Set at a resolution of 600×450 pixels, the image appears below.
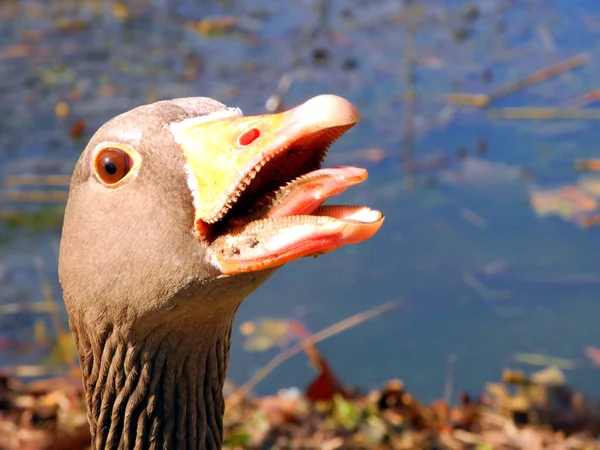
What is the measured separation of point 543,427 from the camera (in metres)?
4.59

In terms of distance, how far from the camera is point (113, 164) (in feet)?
8.16

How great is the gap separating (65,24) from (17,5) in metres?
1.01

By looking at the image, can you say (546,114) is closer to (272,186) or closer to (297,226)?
(272,186)

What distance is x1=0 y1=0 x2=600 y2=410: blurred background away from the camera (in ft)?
17.6

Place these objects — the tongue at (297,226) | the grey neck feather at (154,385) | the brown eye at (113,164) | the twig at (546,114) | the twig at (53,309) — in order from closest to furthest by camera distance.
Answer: the tongue at (297,226) < the brown eye at (113,164) < the grey neck feather at (154,385) < the twig at (53,309) < the twig at (546,114)

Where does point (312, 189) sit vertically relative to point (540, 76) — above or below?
below

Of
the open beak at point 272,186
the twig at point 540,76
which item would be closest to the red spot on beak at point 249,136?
the open beak at point 272,186

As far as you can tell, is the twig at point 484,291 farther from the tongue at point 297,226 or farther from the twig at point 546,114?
the tongue at point 297,226

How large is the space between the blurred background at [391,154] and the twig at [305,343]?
0.06 meters

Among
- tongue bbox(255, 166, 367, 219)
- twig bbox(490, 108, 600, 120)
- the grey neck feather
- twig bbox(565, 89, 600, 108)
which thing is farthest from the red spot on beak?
twig bbox(565, 89, 600, 108)

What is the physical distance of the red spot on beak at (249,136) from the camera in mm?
2232

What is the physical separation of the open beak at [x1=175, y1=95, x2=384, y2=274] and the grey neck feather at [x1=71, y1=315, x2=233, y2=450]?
1.47ft

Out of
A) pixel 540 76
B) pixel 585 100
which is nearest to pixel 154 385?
pixel 585 100

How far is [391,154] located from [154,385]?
4.63 metres
